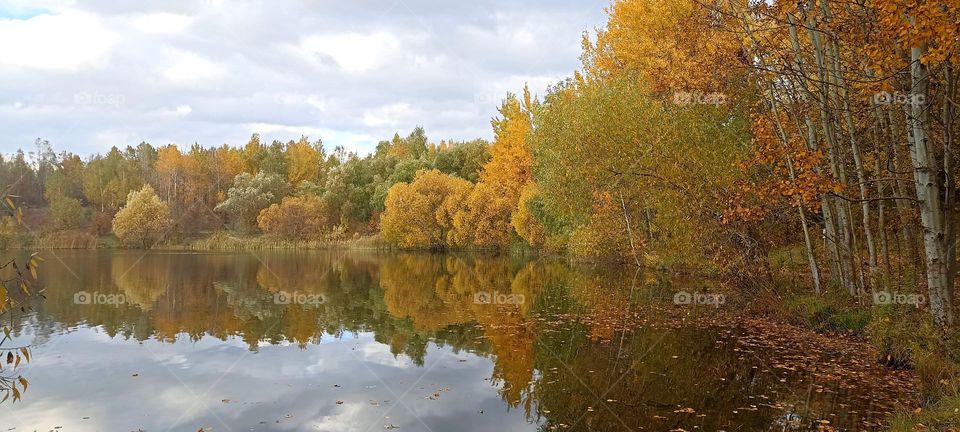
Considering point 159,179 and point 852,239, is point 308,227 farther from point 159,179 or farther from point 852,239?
point 852,239

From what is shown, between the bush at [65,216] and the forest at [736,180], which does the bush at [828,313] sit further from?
the bush at [65,216]

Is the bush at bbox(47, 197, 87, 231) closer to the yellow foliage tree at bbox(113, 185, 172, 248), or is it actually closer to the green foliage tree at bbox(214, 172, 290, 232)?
the yellow foliage tree at bbox(113, 185, 172, 248)

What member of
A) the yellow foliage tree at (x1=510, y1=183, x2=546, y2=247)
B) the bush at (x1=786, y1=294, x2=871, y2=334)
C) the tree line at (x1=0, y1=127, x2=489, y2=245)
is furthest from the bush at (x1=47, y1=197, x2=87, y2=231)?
the bush at (x1=786, y1=294, x2=871, y2=334)

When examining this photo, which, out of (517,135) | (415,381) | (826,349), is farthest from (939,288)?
(517,135)

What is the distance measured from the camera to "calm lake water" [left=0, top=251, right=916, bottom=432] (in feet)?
29.7

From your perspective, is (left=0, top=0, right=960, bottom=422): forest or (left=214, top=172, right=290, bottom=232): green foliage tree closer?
(left=0, top=0, right=960, bottom=422): forest

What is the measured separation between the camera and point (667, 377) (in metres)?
11.2

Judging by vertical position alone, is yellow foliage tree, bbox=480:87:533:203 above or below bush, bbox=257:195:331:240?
above

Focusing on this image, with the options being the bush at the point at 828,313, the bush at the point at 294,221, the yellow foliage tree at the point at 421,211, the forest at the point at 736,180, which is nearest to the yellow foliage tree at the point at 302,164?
the forest at the point at 736,180

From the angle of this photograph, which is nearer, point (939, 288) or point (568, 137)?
point (939, 288)

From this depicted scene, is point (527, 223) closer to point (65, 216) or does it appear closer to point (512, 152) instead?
point (512, 152)

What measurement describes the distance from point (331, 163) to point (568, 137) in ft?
239

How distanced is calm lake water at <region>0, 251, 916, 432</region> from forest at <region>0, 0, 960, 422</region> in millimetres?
2361

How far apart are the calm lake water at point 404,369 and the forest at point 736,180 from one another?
7.75 feet
